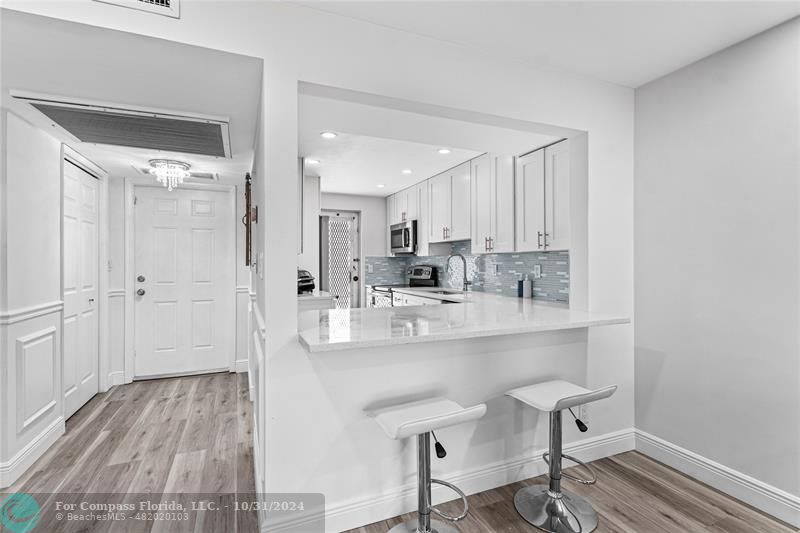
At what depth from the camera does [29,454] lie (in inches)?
94.7

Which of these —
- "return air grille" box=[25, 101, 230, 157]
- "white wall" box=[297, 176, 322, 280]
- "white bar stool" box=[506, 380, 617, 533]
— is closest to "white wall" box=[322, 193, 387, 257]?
"white wall" box=[297, 176, 322, 280]

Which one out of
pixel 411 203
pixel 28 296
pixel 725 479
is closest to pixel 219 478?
pixel 28 296

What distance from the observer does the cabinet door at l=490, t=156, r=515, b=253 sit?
3.42 metres

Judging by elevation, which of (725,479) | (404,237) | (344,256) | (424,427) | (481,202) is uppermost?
(481,202)

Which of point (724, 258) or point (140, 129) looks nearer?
point (724, 258)

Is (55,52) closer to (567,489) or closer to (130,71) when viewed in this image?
(130,71)

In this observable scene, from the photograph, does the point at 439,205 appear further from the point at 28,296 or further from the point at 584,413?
the point at 28,296

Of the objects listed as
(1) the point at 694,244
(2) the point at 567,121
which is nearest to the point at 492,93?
(2) the point at 567,121

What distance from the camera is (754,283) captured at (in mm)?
1983

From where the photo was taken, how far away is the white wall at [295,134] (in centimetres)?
163

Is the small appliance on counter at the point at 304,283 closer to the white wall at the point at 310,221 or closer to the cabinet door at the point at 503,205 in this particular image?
the white wall at the point at 310,221

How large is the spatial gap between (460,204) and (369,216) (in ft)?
6.76

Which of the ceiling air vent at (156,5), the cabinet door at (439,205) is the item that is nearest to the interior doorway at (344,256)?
the cabinet door at (439,205)

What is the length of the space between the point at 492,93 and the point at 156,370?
422 centimetres
